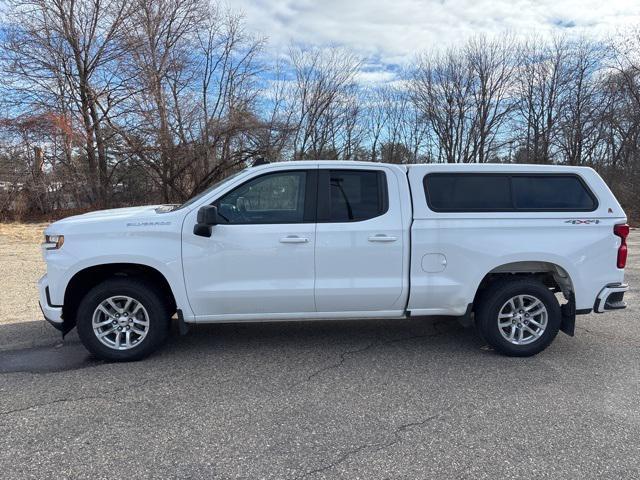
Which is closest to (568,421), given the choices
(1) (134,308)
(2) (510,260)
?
(2) (510,260)

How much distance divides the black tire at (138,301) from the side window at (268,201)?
1.03m

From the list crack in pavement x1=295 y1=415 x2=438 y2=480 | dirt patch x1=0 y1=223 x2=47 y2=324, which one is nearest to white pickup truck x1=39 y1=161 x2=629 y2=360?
crack in pavement x1=295 y1=415 x2=438 y2=480

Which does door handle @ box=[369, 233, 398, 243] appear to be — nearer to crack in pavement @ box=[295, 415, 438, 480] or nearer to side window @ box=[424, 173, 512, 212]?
side window @ box=[424, 173, 512, 212]

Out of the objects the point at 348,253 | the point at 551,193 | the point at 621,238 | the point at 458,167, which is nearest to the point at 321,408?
the point at 348,253

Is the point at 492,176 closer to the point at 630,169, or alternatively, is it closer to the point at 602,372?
the point at 602,372

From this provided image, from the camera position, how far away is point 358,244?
4.34 meters

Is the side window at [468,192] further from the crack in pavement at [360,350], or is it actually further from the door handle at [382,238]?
the crack in pavement at [360,350]

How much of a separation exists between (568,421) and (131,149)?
23.3 m

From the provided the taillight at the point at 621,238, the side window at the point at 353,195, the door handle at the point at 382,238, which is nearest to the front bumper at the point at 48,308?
the side window at the point at 353,195

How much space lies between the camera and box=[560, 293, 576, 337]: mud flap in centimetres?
459

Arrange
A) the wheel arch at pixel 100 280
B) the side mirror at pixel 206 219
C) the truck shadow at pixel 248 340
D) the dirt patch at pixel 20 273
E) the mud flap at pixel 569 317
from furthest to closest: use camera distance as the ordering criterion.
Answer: the dirt patch at pixel 20 273 < the mud flap at pixel 569 317 < the truck shadow at pixel 248 340 < the wheel arch at pixel 100 280 < the side mirror at pixel 206 219

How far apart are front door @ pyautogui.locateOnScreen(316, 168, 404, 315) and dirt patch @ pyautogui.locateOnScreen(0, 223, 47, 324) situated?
4.08 meters

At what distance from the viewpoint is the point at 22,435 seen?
3094 millimetres

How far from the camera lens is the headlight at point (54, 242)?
4168 mm
